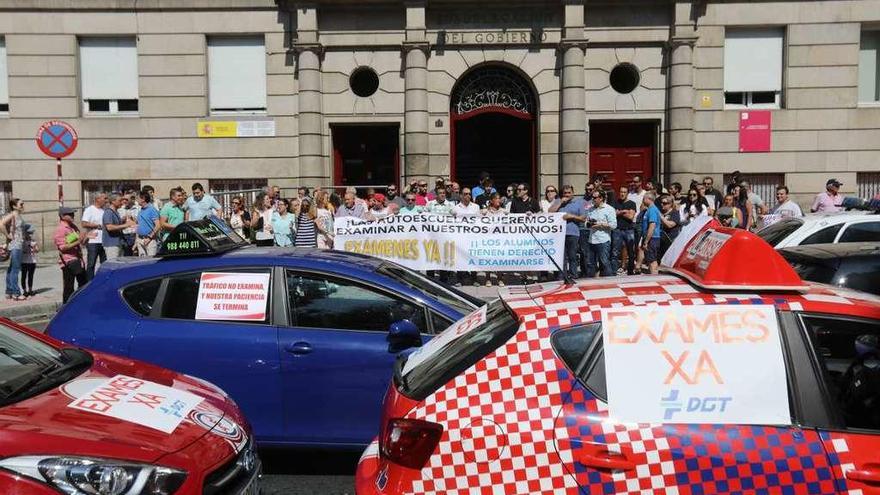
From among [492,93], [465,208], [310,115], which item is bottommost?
[465,208]

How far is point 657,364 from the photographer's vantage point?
9.72 feet

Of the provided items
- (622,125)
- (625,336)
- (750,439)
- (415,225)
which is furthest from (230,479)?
(622,125)

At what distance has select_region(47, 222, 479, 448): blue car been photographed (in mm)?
4875

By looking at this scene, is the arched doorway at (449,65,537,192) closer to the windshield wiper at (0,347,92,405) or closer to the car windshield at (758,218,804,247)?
the car windshield at (758,218,804,247)

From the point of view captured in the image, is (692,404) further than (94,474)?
No

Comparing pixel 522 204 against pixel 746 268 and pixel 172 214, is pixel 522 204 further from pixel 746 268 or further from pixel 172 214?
pixel 746 268

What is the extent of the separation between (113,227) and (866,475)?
12.6 metres

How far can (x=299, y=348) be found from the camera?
193 inches

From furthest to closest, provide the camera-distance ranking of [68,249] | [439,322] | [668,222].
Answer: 1. [668,222]
2. [68,249]
3. [439,322]

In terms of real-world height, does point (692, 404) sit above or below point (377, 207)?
below

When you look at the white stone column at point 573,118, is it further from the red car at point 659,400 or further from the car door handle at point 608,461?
the car door handle at point 608,461

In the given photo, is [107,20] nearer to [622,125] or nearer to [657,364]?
[622,125]

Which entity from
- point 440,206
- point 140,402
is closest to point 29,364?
point 140,402

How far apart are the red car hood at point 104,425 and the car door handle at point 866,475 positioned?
2.84 metres
